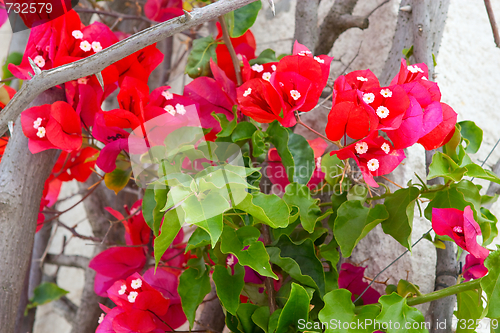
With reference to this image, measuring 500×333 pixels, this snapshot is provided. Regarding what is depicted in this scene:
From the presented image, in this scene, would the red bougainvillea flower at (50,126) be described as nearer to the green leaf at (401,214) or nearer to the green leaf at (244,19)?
the green leaf at (244,19)

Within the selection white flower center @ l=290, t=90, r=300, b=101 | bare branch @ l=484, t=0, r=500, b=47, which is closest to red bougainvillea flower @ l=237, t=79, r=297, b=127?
white flower center @ l=290, t=90, r=300, b=101

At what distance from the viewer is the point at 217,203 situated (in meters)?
0.30

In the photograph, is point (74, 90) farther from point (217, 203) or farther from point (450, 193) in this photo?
point (450, 193)

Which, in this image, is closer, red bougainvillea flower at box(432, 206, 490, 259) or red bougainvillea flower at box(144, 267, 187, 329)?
red bougainvillea flower at box(432, 206, 490, 259)

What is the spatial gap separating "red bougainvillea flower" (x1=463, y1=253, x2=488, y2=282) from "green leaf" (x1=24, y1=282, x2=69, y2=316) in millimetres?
684

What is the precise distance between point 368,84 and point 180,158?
0.20 metres

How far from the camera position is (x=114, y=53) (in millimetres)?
339

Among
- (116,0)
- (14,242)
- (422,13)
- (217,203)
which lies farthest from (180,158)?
(116,0)

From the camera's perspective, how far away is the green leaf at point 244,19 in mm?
493

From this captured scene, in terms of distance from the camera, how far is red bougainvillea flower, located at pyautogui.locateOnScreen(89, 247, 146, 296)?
55 centimetres

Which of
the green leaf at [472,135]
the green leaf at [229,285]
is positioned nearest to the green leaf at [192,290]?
the green leaf at [229,285]

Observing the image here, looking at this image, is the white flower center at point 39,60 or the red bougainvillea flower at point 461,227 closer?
the red bougainvillea flower at point 461,227

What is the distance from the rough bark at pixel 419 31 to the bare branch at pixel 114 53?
0.88 ft

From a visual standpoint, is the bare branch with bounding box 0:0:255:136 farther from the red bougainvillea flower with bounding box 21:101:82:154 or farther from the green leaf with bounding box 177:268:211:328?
the green leaf with bounding box 177:268:211:328
